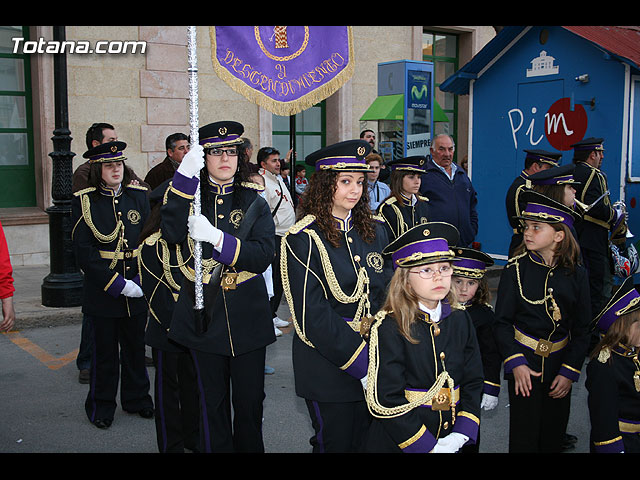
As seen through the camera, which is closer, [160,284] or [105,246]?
[160,284]

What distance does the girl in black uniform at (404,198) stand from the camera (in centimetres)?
660

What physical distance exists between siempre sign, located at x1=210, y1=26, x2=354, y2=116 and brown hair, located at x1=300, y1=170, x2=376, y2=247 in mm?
1238

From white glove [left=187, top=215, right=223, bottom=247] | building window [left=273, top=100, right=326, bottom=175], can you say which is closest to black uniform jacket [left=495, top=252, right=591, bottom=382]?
white glove [left=187, top=215, right=223, bottom=247]

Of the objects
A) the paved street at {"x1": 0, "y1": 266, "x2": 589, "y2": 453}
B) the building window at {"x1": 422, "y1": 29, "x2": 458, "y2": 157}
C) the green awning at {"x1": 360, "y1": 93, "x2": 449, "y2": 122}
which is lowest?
the paved street at {"x1": 0, "y1": 266, "x2": 589, "y2": 453}

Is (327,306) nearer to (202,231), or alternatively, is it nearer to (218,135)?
(202,231)

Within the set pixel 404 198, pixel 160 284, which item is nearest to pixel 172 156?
pixel 404 198

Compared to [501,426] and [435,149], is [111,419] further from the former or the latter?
[435,149]

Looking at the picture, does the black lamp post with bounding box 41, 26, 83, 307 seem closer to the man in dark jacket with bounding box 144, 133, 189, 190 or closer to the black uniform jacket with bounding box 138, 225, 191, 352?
the man in dark jacket with bounding box 144, 133, 189, 190

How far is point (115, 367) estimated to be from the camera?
551cm

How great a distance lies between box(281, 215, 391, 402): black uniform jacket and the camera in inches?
140

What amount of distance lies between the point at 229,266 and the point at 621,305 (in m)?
2.20

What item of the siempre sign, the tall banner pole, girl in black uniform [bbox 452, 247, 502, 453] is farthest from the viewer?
the siempre sign

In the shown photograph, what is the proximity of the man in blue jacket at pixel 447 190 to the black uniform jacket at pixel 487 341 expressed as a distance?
11.9 ft

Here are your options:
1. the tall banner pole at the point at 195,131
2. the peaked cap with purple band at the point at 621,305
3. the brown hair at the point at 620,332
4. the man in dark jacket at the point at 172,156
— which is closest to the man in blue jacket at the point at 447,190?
the man in dark jacket at the point at 172,156
